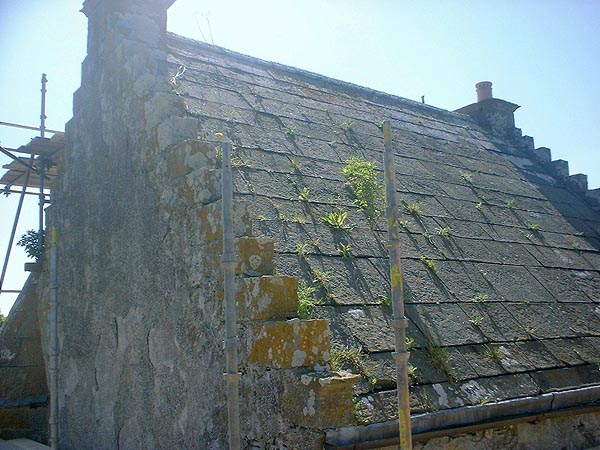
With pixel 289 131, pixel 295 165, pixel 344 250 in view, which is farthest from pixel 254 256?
pixel 289 131

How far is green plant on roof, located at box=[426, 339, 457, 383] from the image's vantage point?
4578mm

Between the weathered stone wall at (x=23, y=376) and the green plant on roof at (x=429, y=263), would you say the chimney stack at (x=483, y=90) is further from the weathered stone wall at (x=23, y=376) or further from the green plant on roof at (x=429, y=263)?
the weathered stone wall at (x=23, y=376)

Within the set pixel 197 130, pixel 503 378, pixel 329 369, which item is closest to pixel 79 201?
pixel 197 130

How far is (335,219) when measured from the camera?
18.4ft

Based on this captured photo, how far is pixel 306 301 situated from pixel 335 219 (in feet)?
4.29

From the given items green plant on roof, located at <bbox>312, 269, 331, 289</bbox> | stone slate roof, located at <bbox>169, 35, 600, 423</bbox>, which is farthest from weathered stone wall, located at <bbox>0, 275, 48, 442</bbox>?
green plant on roof, located at <bbox>312, 269, 331, 289</bbox>

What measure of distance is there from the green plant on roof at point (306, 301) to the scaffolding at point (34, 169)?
15.6 ft

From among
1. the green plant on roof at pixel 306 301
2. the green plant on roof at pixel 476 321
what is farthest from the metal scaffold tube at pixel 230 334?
the green plant on roof at pixel 476 321

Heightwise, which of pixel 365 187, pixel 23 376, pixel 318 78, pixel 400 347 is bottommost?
pixel 23 376

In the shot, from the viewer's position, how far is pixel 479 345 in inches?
200

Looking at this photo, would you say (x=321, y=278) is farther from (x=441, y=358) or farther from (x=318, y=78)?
(x=318, y=78)

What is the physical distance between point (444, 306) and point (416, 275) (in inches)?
15.6

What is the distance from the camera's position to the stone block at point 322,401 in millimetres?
3633

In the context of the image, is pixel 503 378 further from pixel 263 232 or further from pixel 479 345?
pixel 263 232
